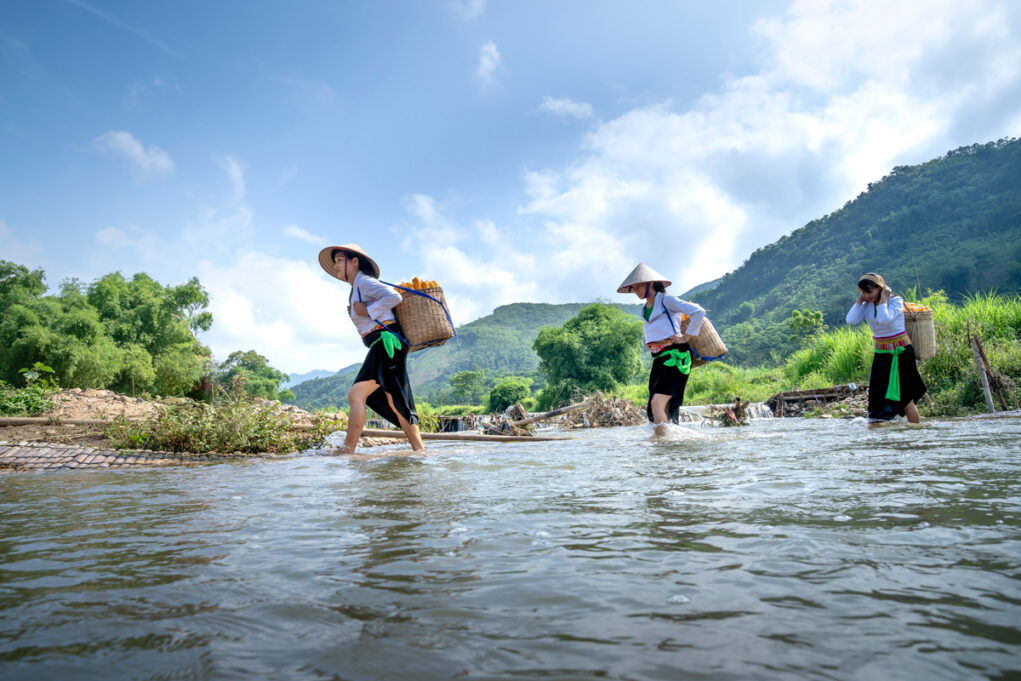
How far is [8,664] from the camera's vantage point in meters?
1.07

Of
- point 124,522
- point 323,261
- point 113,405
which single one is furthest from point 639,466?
point 113,405

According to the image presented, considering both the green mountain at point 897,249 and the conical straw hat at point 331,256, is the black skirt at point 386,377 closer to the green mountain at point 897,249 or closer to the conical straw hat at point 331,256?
the conical straw hat at point 331,256

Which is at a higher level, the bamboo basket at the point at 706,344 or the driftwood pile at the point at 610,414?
the bamboo basket at the point at 706,344

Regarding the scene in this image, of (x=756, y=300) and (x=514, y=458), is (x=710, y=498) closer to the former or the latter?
(x=514, y=458)

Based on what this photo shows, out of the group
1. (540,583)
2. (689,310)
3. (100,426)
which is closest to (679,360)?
(689,310)

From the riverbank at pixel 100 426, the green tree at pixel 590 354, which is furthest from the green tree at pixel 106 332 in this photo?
the green tree at pixel 590 354

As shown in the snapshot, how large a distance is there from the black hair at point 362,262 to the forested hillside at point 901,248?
64.4 m

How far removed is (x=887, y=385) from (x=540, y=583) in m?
7.04

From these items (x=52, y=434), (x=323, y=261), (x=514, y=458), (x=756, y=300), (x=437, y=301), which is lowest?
(x=514, y=458)

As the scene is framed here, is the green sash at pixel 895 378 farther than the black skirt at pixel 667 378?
No

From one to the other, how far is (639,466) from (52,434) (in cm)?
710

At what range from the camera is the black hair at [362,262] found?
6.39m

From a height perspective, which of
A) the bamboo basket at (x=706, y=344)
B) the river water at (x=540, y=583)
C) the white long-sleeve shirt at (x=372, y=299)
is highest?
the white long-sleeve shirt at (x=372, y=299)

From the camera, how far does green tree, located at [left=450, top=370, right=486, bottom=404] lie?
400 ft
